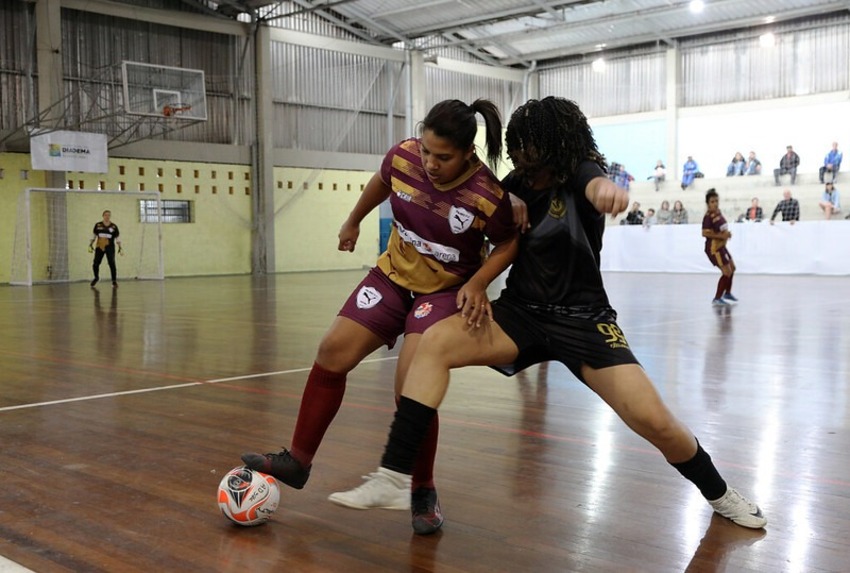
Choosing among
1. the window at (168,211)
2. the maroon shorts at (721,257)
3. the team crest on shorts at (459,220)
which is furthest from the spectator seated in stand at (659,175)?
the team crest on shorts at (459,220)

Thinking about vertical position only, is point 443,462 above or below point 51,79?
below

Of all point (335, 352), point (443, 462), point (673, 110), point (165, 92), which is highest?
point (673, 110)

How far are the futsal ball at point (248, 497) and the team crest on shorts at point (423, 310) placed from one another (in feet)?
2.78

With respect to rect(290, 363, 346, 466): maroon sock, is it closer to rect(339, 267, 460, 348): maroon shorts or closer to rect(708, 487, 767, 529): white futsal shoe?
rect(339, 267, 460, 348): maroon shorts

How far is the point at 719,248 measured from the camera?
1466cm

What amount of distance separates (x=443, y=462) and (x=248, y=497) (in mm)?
1239

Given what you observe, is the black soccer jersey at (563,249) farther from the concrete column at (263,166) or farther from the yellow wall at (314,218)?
the yellow wall at (314,218)

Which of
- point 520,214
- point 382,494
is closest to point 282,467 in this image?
point 382,494

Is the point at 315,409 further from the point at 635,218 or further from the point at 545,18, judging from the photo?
the point at 545,18

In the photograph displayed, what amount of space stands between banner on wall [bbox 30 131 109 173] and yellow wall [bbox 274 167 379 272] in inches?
268

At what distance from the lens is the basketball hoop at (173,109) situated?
2334 centimetres

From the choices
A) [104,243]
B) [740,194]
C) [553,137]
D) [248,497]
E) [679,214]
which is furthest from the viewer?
[740,194]

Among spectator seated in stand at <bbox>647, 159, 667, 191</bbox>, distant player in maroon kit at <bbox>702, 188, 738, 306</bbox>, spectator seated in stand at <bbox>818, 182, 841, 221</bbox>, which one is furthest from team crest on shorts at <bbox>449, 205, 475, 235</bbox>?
spectator seated in stand at <bbox>647, 159, 667, 191</bbox>

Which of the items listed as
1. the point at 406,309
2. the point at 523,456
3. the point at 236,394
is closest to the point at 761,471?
the point at 523,456
